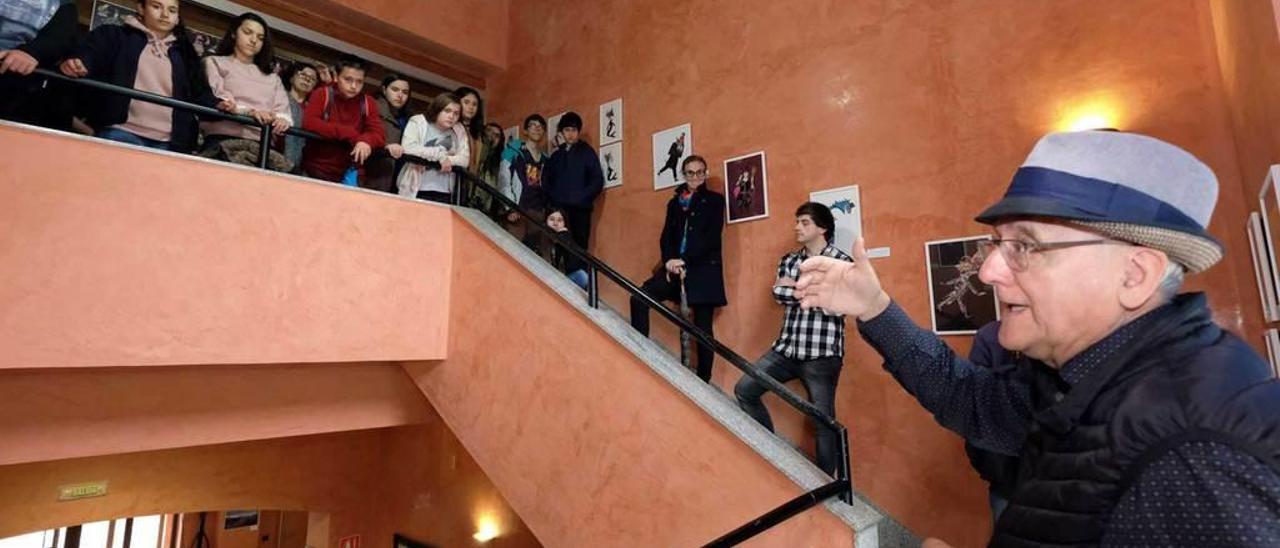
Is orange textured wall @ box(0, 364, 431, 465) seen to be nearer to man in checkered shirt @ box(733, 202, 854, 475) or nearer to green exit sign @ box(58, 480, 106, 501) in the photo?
green exit sign @ box(58, 480, 106, 501)

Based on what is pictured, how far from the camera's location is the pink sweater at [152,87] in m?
3.01

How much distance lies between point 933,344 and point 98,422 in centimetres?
404

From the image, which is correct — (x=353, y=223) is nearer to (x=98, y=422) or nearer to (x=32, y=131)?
(x=32, y=131)

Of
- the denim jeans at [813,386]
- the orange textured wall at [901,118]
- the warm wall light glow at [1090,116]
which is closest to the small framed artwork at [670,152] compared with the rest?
the orange textured wall at [901,118]

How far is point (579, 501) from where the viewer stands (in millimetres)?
2770

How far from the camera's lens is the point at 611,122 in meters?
5.15

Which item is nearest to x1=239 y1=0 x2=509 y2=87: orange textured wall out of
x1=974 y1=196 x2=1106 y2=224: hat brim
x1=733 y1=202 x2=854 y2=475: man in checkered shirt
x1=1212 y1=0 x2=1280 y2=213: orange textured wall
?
x1=733 y1=202 x2=854 y2=475: man in checkered shirt

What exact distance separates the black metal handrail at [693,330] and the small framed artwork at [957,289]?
3.60 feet

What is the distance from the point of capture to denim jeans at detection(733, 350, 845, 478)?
2991 millimetres

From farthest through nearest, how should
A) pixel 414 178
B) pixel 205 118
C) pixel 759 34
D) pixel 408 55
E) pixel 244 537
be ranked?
1. pixel 244 537
2. pixel 408 55
3. pixel 759 34
4. pixel 414 178
5. pixel 205 118

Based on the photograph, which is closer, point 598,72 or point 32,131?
point 32,131

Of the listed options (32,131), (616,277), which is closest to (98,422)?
(32,131)

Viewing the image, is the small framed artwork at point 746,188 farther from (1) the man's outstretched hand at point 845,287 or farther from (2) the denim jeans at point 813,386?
(1) the man's outstretched hand at point 845,287

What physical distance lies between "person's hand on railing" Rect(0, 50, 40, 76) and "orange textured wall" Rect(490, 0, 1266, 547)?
351cm
